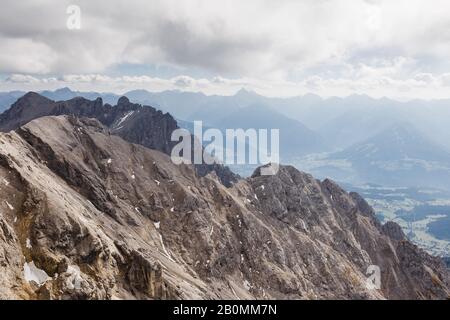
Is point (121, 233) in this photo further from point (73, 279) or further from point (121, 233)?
point (73, 279)

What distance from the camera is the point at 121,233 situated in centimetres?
13675

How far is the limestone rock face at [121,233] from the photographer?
9394 centimetres

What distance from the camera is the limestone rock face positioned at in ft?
308

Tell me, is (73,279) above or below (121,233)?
below

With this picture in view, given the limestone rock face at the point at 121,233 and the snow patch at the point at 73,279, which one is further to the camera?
the limestone rock face at the point at 121,233

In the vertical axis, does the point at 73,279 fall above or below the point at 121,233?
below

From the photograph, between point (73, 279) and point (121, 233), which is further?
point (121, 233)

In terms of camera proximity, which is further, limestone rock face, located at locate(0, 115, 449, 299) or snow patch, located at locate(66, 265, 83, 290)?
limestone rock face, located at locate(0, 115, 449, 299)

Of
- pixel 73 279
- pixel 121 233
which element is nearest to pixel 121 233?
pixel 121 233

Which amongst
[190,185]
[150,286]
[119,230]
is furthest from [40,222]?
[190,185]

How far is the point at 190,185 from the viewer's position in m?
193

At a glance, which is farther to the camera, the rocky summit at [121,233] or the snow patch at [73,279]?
the rocky summit at [121,233]

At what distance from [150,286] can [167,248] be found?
47.3 meters

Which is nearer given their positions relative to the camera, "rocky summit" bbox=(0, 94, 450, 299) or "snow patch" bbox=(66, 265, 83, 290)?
"snow patch" bbox=(66, 265, 83, 290)
